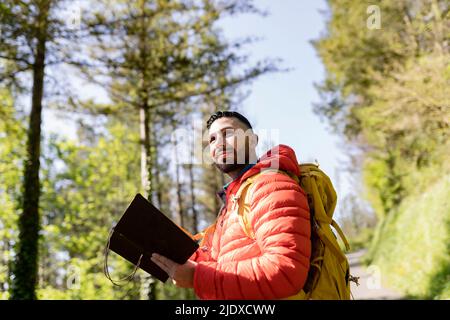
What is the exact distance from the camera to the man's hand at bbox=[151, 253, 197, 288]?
5.45 ft

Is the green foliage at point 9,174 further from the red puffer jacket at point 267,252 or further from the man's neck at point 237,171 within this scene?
the red puffer jacket at point 267,252

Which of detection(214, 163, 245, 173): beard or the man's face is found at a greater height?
the man's face

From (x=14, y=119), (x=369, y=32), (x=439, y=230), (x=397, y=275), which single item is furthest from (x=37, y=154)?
(x=369, y=32)

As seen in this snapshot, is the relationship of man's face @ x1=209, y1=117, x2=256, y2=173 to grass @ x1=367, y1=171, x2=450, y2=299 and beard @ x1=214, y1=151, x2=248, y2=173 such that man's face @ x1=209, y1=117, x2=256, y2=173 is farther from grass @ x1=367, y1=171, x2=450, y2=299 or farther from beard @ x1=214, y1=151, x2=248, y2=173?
grass @ x1=367, y1=171, x2=450, y2=299

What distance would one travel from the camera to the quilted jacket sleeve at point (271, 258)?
1.50 m

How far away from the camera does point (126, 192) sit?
55.3ft

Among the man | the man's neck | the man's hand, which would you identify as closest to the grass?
the man's neck

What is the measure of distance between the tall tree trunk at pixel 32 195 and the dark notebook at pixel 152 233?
789cm

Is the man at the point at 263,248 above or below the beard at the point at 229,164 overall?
below

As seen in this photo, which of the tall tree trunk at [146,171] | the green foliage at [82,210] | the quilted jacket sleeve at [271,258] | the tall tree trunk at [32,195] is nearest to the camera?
the quilted jacket sleeve at [271,258]

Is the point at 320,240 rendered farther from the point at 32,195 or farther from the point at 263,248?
the point at 32,195

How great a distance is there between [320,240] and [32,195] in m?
8.60

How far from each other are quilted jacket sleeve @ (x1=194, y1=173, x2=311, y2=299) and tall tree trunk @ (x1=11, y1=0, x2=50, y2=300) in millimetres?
8141

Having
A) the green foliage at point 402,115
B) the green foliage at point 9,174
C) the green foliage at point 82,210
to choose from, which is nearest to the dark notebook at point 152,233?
the green foliage at point 402,115
